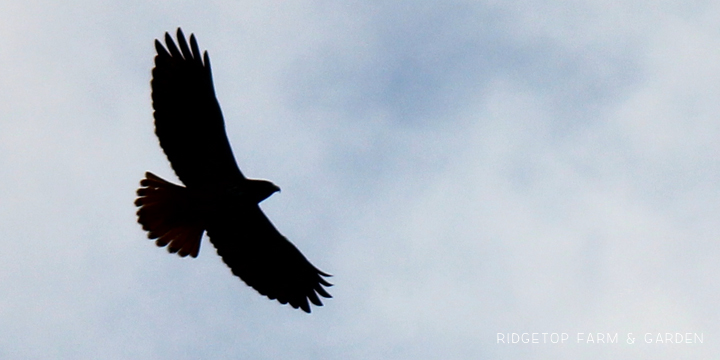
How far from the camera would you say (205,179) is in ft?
50.1

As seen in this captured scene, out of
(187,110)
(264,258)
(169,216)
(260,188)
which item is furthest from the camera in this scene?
(264,258)

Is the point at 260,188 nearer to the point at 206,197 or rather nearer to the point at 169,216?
the point at 206,197

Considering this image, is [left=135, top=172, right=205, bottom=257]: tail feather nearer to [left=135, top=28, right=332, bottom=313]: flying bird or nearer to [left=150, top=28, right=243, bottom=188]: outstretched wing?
[left=135, top=28, right=332, bottom=313]: flying bird

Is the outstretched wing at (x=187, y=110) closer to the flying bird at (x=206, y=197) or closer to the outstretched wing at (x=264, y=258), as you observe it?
the flying bird at (x=206, y=197)

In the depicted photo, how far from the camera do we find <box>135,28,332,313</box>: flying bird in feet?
48.5

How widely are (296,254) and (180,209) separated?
6.96 ft

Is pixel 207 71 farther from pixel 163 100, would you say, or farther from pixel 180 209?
pixel 180 209

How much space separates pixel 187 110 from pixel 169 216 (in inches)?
75.2

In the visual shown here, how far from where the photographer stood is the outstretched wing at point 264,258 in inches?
629

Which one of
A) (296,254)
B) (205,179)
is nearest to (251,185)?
(205,179)

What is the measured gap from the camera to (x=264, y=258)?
646 inches

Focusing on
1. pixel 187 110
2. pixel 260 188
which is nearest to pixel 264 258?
pixel 260 188

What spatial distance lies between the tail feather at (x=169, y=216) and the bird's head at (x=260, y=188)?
1.05m

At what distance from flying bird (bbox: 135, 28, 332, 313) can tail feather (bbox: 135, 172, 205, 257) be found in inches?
0.6
